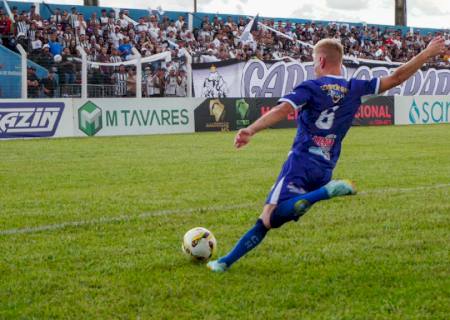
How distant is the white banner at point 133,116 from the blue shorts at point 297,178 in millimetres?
17335

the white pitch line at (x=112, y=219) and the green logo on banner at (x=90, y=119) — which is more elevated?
the green logo on banner at (x=90, y=119)

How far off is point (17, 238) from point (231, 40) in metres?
24.8

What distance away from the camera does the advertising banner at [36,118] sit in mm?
20828

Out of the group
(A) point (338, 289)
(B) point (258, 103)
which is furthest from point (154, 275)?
(B) point (258, 103)

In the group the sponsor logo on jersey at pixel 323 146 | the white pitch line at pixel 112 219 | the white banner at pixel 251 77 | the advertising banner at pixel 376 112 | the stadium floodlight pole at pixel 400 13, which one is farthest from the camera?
the stadium floodlight pole at pixel 400 13

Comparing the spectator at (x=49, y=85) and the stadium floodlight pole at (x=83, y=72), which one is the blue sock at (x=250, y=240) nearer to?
the spectator at (x=49, y=85)

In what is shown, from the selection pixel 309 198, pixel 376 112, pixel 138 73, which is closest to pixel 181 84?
pixel 138 73

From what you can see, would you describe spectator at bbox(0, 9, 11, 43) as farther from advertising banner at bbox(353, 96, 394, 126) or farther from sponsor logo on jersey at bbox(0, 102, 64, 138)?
advertising banner at bbox(353, 96, 394, 126)

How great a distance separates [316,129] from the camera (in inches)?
223

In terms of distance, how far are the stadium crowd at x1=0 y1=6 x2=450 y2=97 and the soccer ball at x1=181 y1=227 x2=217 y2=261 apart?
1640cm

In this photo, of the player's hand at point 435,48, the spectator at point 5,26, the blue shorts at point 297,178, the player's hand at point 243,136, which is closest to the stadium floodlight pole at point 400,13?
the spectator at point 5,26

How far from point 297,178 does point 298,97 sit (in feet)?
1.92

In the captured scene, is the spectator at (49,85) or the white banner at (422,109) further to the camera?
the white banner at (422,109)

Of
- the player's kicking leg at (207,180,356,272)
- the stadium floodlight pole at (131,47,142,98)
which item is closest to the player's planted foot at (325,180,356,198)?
the player's kicking leg at (207,180,356,272)
